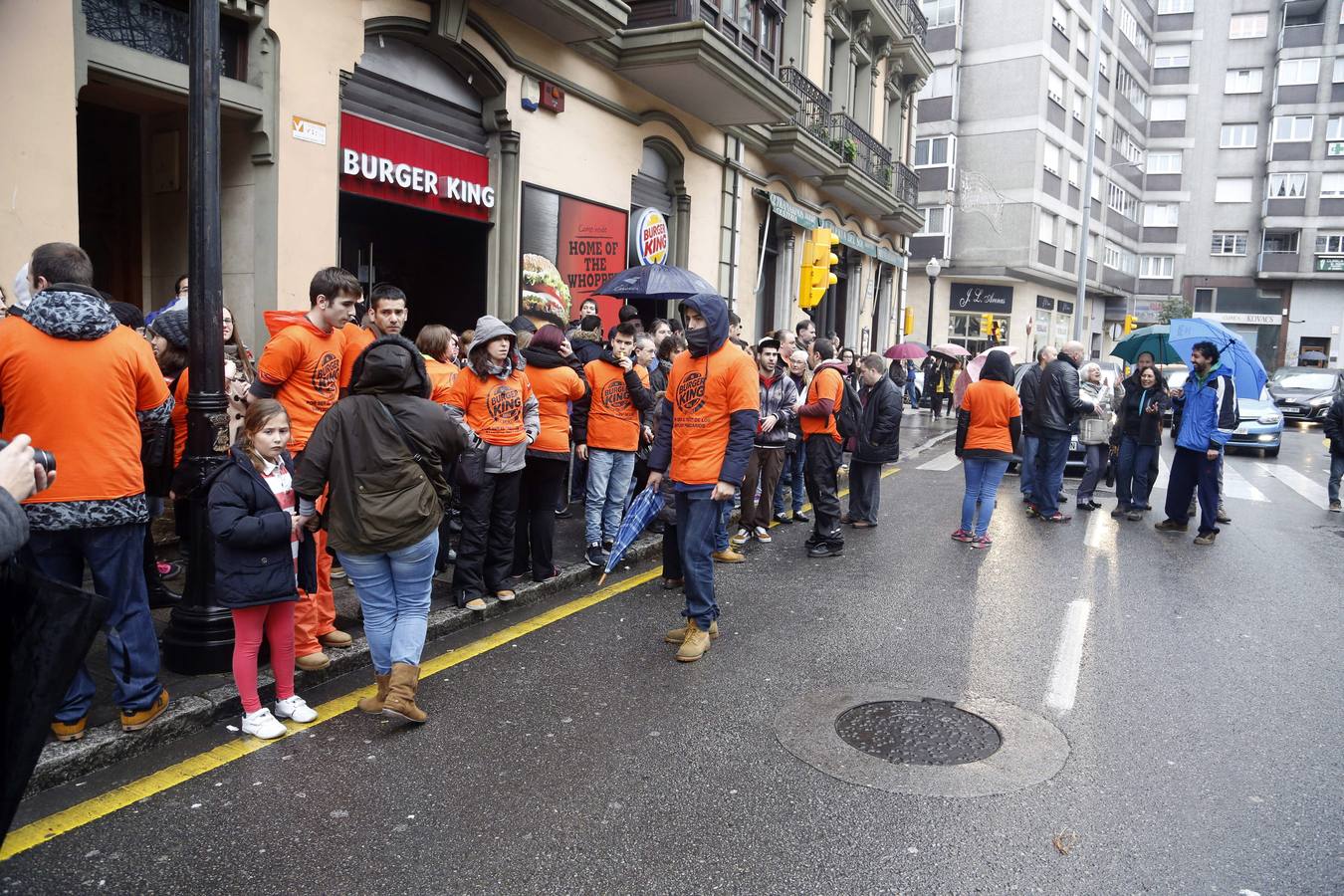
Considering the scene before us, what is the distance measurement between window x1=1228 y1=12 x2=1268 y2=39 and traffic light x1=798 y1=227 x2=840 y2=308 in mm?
46889

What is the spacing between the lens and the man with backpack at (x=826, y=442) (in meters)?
8.15

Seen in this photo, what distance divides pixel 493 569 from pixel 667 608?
119 cm

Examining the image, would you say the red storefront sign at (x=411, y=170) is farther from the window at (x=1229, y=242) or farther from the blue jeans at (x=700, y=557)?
the window at (x=1229, y=242)

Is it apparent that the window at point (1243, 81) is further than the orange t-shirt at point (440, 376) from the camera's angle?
Yes

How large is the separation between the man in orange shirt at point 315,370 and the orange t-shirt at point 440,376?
3.66ft

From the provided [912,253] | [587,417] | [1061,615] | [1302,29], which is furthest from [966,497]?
[1302,29]

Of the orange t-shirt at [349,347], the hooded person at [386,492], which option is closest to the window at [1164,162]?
the orange t-shirt at [349,347]

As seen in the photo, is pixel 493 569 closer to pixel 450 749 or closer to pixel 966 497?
pixel 450 749

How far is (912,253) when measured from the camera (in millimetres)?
41125

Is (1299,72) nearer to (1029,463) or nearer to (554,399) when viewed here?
Answer: (1029,463)

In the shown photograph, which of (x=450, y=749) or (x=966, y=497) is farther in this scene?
(x=966, y=497)

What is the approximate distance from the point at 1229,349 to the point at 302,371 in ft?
29.6

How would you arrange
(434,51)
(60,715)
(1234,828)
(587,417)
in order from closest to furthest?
(1234,828)
(60,715)
(587,417)
(434,51)

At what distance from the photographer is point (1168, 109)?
175ft
